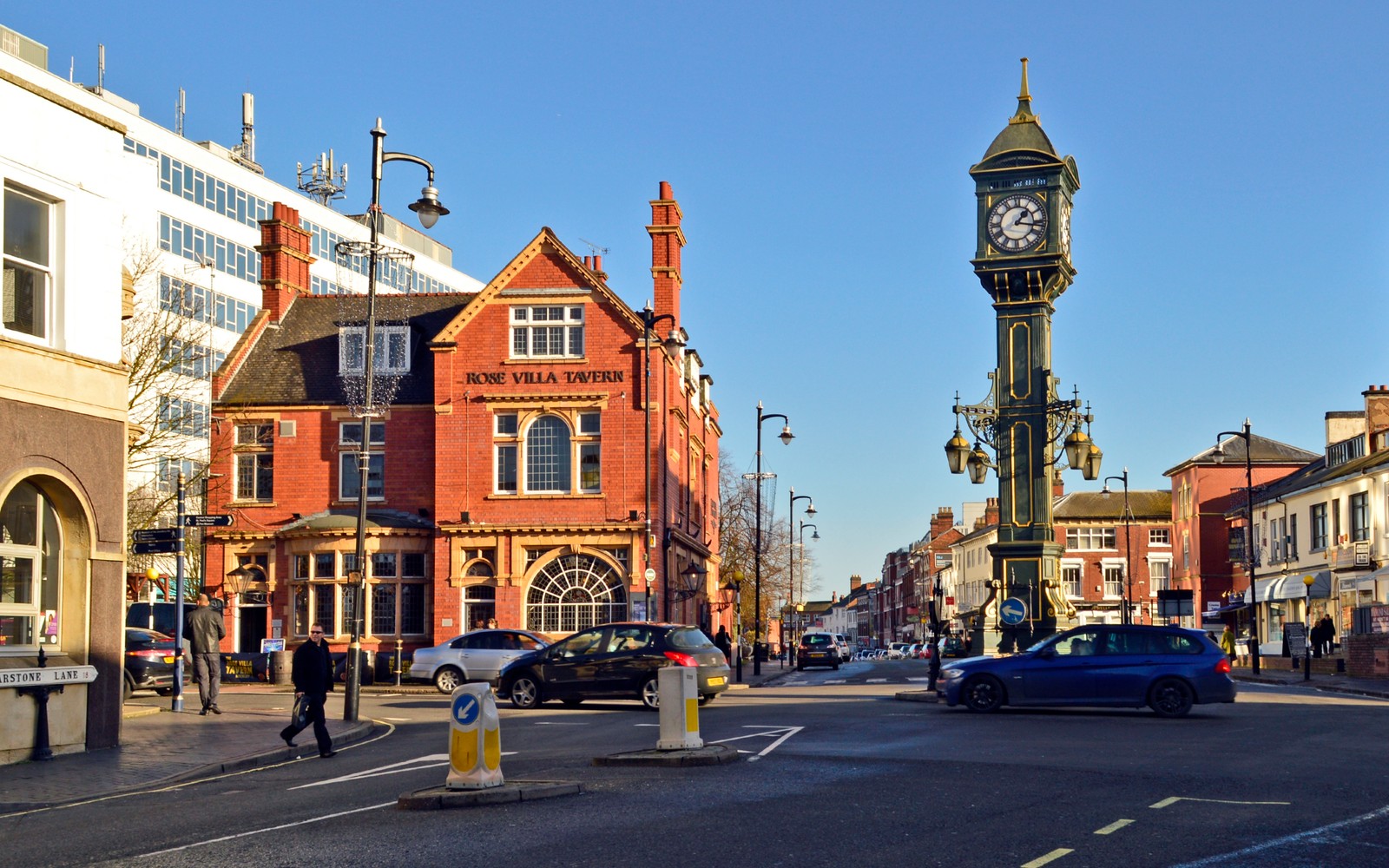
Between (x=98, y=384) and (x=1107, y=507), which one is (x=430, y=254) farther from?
(x=98, y=384)

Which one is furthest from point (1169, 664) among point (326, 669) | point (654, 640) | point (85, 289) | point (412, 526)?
point (412, 526)

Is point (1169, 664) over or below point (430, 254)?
below

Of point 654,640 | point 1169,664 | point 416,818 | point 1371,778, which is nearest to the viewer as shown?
point 416,818

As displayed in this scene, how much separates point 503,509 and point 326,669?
80.7ft

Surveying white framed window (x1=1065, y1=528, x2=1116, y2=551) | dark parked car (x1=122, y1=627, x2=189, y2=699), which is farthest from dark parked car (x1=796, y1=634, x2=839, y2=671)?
white framed window (x1=1065, y1=528, x2=1116, y2=551)

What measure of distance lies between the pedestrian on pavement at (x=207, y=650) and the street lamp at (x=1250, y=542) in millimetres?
32088

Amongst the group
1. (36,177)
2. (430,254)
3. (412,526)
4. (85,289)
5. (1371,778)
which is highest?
(430,254)

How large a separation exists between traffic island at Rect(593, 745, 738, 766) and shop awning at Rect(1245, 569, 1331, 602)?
45.3m

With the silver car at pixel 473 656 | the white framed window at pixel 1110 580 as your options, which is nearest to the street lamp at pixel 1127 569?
the white framed window at pixel 1110 580

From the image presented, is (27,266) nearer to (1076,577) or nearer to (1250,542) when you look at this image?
(1250,542)

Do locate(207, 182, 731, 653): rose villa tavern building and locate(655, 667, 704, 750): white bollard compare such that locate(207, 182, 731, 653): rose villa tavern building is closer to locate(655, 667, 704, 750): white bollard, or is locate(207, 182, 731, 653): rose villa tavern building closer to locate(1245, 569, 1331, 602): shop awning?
locate(655, 667, 704, 750): white bollard

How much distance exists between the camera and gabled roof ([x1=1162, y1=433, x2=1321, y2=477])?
79.6 meters

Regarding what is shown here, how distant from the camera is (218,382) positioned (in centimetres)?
4619

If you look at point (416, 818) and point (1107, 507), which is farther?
point (1107, 507)
